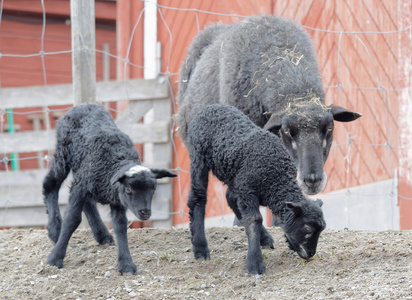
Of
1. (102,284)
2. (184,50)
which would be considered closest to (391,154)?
(184,50)

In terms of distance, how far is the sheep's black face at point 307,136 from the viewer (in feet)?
17.4

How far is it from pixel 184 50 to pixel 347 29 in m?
2.55

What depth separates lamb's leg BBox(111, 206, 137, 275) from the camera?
488 centimetres

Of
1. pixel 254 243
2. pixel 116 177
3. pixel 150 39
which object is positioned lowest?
pixel 254 243

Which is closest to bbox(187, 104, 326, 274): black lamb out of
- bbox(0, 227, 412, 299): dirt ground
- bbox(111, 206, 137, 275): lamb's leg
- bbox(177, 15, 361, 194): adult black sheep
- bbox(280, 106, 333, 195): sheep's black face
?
bbox(0, 227, 412, 299): dirt ground

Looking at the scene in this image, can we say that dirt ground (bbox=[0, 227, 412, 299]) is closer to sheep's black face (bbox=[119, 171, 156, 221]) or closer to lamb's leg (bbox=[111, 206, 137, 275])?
lamb's leg (bbox=[111, 206, 137, 275])

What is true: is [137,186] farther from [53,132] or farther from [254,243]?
[53,132]

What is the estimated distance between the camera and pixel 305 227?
4730 mm

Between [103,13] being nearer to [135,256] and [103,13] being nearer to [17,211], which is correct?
[17,211]

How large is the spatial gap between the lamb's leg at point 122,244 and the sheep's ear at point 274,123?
1.36 m

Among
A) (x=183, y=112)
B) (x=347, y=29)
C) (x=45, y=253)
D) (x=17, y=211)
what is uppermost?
(x=347, y=29)

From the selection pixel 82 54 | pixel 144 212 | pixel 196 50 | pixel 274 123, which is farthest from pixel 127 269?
pixel 196 50

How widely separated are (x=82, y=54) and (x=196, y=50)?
1397mm

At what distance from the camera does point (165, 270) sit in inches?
198
